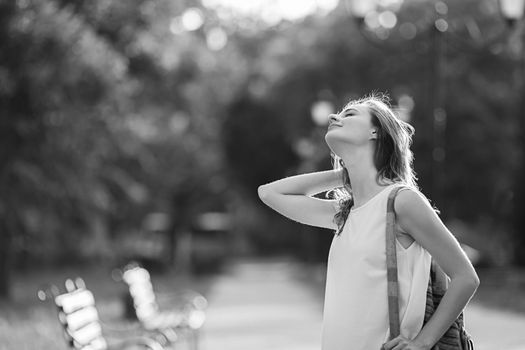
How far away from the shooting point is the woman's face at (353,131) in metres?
3.43

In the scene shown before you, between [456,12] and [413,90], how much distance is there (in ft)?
9.16

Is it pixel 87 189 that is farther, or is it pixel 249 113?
pixel 249 113

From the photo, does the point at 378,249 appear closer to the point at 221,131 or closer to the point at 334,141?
the point at 334,141

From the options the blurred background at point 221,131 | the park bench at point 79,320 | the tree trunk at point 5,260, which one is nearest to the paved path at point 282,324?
the blurred background at point 221,131

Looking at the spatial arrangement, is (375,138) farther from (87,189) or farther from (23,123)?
(87,189)

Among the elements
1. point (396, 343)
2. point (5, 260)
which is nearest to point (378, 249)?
point (396, 343)

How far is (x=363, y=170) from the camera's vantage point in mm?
3453

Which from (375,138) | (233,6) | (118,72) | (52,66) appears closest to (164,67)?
(118,72)

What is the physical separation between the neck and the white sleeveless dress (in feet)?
0.28

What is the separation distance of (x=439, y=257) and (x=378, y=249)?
18 cm

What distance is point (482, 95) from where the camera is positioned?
3400 centimetres

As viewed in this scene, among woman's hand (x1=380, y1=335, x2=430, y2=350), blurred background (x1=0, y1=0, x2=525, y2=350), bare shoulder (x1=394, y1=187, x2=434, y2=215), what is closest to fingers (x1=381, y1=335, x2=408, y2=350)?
woman's hand (x1=380, y1=335, x2=430, y2=350)

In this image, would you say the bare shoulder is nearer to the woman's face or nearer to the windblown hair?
the windblown hair

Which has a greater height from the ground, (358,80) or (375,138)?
(358,80)
